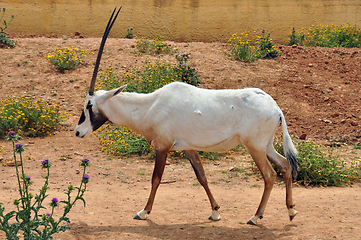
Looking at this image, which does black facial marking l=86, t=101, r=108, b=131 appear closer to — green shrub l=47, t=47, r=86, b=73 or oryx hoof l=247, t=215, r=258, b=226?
oryx hoof l=247, t=215, r=258, b=226

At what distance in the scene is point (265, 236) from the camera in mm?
4742

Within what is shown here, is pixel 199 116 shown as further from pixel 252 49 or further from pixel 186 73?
pixel 252 49

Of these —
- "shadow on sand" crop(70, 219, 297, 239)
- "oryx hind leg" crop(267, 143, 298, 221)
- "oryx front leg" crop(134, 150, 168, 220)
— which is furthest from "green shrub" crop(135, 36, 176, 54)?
"shadow on sand" crop(70, 219, 297, 239)

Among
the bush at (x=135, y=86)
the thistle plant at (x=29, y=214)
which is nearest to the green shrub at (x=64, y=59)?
the bush at (x=135, y=86)

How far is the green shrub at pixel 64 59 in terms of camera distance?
1080 centimetres

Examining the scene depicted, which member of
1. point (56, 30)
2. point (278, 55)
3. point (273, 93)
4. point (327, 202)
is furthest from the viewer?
point (56, 30)

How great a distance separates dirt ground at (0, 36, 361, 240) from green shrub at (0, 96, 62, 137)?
0.87 ft

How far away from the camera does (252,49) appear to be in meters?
12.0

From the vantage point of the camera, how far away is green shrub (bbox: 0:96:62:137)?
8383mm

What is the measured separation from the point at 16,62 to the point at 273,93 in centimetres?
676

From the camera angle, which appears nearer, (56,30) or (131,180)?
(131,180)

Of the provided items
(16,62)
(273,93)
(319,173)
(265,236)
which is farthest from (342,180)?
(16,62)

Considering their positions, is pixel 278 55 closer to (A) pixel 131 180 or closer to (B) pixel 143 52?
(B) pixel 143 52

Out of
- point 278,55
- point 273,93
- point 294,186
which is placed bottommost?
point 294,186
